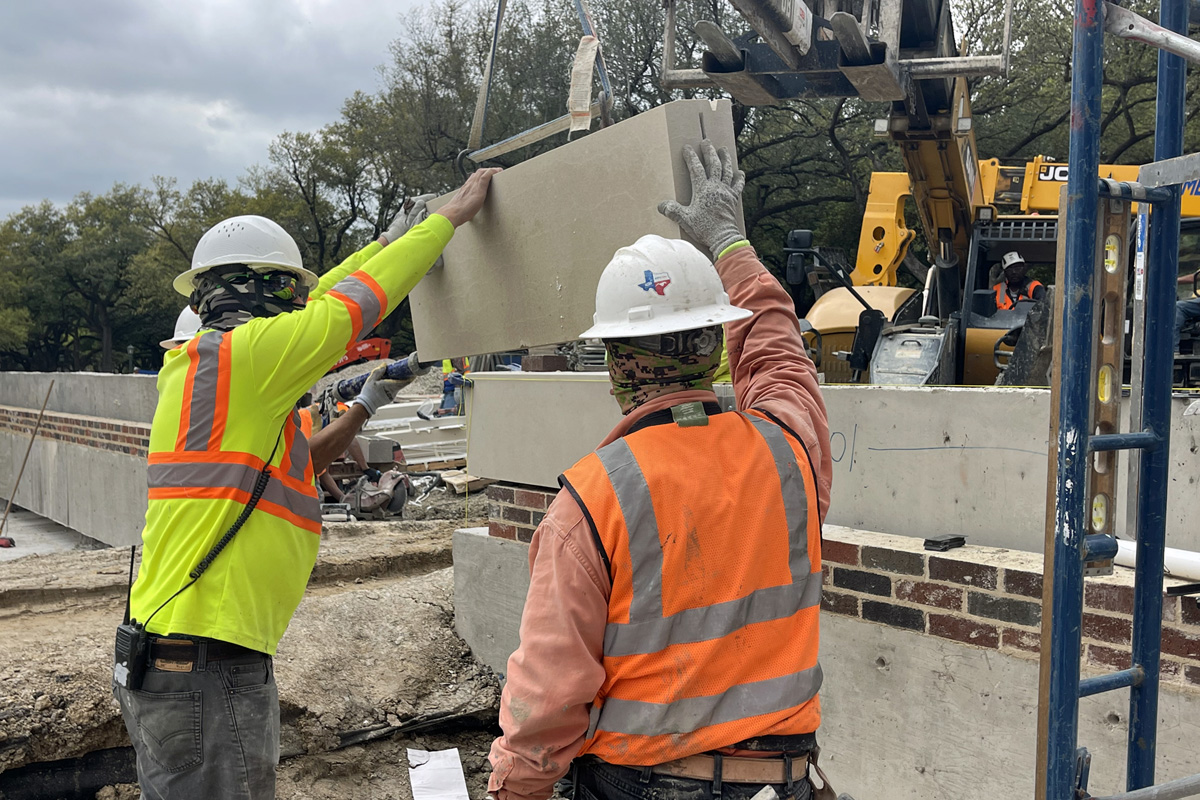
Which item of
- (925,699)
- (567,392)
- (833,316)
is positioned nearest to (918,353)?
(833,316)

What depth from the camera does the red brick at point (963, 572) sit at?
11.0 feet

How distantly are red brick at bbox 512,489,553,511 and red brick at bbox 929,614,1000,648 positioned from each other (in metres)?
2.18

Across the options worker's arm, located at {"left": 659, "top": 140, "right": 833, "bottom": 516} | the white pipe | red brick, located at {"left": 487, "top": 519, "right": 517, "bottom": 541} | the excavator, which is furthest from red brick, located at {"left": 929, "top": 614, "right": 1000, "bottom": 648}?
the excavator

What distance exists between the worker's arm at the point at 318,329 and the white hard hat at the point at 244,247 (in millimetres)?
227

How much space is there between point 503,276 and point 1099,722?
8.48 ft

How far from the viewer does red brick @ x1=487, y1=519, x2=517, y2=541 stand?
5.32m

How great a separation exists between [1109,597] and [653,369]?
1.86m

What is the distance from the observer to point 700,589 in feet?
6.69

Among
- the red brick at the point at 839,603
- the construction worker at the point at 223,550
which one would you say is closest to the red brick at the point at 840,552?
the red brick at the point at 839,603

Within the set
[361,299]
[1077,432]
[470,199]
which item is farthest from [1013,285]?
[1077,432]

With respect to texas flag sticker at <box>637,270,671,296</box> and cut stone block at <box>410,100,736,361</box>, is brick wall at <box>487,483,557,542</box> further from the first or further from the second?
texas flag sticker at <box>637,270,671,296</box>

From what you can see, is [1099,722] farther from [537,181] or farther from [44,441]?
[44,441]

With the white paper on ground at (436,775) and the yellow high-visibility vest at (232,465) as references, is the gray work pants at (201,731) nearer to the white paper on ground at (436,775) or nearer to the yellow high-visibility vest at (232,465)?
the yellow high-visibility vest at (232,465)

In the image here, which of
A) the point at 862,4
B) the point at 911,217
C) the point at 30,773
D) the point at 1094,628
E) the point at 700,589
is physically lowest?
the point at 30,773
